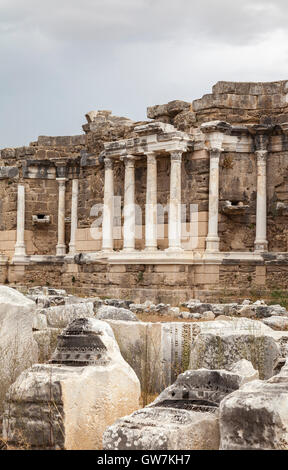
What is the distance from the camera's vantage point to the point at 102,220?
2192cm

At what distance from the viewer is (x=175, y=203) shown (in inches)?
739

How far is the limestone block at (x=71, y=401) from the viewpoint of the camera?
513cm

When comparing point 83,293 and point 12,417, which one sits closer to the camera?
point 12,417

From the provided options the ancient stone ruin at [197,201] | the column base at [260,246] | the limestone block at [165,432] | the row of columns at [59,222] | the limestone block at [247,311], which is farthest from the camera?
the row of columns at [59,222]

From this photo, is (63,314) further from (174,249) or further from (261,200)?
(261,200)

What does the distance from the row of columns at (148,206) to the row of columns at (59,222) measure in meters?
2.51

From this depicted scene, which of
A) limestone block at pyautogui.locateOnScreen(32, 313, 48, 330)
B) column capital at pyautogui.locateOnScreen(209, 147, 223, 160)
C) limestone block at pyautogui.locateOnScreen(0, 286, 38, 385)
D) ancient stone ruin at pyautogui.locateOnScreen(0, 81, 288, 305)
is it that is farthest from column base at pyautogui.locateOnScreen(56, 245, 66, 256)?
limestone block at pyautogui.locateOnScreen(0, 286, 38, 385)

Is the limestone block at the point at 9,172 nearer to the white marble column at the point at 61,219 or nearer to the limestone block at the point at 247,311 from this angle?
the white marble column at the point at 61,219

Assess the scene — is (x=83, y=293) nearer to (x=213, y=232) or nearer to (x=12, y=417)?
(x=213, y=232)

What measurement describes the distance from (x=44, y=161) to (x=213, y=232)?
8.38 meters

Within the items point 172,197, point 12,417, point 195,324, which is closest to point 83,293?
point 172,197

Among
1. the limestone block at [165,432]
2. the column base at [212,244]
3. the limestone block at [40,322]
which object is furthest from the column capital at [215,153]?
the limestone block at [165,432]
